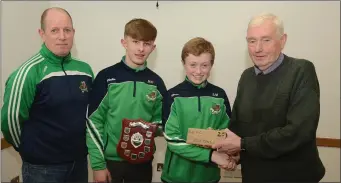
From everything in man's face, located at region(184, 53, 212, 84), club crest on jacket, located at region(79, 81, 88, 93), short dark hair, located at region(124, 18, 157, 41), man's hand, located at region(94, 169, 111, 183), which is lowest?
man's hand, located at region(94, 169, 111, 183)

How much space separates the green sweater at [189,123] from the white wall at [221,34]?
84 centimetres

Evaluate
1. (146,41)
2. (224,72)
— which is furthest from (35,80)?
(224,72)

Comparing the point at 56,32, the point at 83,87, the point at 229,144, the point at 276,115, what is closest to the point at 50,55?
the point at 56,32

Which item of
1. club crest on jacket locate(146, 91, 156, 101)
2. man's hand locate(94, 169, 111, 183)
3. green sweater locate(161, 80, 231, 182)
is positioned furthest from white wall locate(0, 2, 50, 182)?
green sweater locate(161, 80, 231, 182)

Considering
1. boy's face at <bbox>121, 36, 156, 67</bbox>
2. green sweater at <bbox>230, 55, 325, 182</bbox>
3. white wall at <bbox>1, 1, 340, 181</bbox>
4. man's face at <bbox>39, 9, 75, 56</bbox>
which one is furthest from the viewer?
white wall at <bbox>1, 1, 340, 181</bbox>

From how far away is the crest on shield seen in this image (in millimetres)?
1828

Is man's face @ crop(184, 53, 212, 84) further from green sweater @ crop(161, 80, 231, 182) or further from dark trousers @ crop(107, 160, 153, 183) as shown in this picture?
dark trousers @ crop(107, 160, 153, 183)

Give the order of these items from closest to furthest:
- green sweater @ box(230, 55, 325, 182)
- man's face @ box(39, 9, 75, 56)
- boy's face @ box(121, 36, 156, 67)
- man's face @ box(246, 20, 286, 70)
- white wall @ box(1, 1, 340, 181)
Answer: green sweater @ box(230, 55, 325, 182)
man's face @ box(246, 20, 286, 70)
man's face @ box(39, 9, 75, 56)
boy's face @ box(121, 36, 156, 67)
white wall @ box(1, 1, 340, 181)

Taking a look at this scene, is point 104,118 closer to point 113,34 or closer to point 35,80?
point 35,80

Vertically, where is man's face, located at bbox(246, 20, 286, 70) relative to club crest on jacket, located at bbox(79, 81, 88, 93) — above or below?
above

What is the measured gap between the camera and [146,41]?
1.88m

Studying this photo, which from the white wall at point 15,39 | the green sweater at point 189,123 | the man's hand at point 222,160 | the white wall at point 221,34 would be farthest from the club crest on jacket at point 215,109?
the white wall at point 15,39

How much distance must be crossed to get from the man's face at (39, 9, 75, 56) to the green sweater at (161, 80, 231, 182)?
2.27 feet

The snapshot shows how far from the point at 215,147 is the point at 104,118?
2.30 ft
